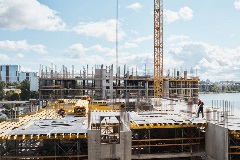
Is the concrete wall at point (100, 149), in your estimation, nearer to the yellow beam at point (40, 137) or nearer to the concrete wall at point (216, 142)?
the yellow beam at point (40, 137)

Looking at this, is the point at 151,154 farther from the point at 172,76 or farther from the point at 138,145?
the point at 172,76

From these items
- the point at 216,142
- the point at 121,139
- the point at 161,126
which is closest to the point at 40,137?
the point at 121,139

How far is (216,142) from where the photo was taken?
799 inches

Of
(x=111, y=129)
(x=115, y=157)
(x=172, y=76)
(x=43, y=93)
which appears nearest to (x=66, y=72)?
(x=43, y=93)

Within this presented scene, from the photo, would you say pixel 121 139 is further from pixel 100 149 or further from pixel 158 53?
pixel 158 53

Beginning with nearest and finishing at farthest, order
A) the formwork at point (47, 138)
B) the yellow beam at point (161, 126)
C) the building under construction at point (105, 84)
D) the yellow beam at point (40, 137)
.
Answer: the yellow beam at point (40, 137), the formwork at point (47, 138), the yellow beam at point (161, 126), the building under construction at point (105, 84)

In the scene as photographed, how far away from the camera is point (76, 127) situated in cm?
2028

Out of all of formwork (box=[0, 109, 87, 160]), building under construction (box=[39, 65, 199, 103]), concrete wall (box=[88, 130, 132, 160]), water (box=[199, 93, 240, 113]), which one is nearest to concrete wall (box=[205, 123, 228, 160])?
concrete wall (box=[88, 130, 132, 160])

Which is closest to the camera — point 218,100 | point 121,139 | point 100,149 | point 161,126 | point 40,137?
point 40,137

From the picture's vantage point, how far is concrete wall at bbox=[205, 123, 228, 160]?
19109mm

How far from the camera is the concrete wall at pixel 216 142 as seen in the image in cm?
1911

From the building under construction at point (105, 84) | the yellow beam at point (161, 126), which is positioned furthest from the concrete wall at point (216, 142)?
the building under construction at point (105, 84)

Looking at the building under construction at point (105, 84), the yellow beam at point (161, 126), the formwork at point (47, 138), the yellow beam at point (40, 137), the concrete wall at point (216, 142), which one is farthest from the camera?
the building under construction at point (105, 84)

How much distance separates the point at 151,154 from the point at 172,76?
5208 cm
